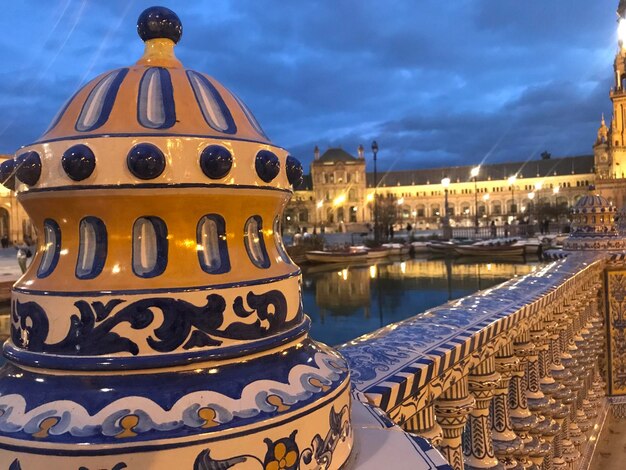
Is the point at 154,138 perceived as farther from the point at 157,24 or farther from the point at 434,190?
the point at 434,190

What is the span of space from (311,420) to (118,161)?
550 mm

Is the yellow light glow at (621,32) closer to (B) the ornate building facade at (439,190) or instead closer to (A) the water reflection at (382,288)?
(B) the ornate building facade at (439,190)

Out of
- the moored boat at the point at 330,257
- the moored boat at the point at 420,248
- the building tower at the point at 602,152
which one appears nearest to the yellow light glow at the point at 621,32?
the building tower at the point at 602,152

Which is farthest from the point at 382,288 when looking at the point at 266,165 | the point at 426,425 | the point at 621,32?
the point at 621,32

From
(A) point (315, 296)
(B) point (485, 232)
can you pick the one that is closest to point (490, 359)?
(A) point (315, 296)

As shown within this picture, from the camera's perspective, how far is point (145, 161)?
0.86 meters

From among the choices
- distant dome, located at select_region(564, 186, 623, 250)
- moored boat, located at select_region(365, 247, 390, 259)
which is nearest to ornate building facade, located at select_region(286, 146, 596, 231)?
moored boat, located at select_region(365, 247, 390, 259)

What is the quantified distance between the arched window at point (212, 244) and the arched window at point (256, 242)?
0.06 meters

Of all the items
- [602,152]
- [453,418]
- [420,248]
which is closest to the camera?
[453,418]

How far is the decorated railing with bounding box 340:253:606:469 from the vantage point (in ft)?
5.92

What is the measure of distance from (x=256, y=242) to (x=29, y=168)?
42cm

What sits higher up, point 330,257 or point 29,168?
point 29,168

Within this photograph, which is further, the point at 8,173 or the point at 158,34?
the point at 158,34

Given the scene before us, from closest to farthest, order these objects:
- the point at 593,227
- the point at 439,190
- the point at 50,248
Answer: the point at 50,248 < the point at 593,227 < the point at 439,190
